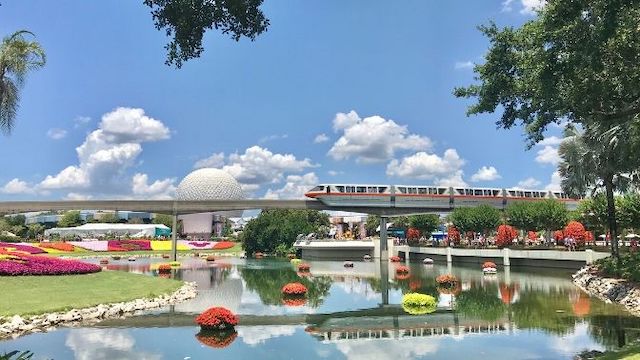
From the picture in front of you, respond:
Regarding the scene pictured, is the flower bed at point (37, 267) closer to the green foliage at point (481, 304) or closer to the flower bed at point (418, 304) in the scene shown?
the flower bed at point (418, 304)

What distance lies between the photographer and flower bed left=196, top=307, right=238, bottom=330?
2356 cm

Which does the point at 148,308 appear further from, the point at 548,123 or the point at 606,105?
the point at 606,105

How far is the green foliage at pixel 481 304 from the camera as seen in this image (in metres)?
28.6

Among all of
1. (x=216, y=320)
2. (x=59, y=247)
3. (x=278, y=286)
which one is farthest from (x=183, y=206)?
(x=216, y=320)

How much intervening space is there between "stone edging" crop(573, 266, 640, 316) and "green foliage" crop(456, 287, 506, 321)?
628 cm

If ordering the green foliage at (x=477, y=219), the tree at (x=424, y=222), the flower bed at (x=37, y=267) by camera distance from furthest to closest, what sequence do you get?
the tree at (x=424, y=222) < the green foliage at (x=477, y=219) < the flower bed at (x=37, y=267)

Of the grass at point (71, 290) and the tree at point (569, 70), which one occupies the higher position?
the tree at point (569, 70)

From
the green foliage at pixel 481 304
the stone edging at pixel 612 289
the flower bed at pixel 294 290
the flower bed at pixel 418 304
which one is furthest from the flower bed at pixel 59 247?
the stone edging at pixel 612 289

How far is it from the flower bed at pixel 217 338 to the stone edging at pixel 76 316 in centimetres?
634

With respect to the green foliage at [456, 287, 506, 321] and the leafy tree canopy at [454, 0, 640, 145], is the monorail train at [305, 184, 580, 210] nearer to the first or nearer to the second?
the green foliage at [456, 287, 506, 321]

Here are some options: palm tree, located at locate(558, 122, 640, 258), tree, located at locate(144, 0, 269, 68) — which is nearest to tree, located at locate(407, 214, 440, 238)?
palm tree, located at locate(558, 122, 640, 258)

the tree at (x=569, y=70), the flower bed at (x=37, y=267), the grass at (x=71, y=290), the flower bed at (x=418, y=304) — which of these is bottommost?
the flower bed at (x=418, y=304)

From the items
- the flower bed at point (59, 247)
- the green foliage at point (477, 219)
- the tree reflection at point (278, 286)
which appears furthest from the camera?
the flower bed at point (59, 247)

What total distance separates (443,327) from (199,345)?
36.8 ft
